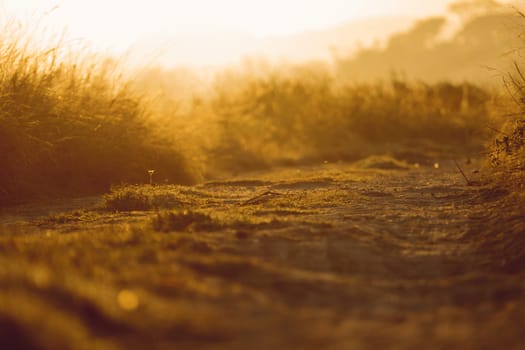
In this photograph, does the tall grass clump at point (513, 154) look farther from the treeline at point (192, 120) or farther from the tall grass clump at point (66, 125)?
the tall grass clump at point (66, 125)

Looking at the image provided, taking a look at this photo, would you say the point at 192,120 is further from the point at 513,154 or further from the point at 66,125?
the point at 513,154

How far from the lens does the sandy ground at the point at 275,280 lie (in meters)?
2.82

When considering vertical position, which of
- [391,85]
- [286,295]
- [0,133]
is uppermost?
[391,85]

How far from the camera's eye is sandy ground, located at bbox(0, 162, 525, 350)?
282 cm

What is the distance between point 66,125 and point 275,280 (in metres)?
6.21

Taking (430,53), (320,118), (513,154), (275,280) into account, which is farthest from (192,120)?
(430,53)

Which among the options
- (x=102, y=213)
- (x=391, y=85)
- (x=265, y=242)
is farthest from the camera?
(x=391, y=85)

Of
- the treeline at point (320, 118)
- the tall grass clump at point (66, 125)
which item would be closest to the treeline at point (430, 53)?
the treeline at point (320, 118)

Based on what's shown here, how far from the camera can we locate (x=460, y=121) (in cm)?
1848

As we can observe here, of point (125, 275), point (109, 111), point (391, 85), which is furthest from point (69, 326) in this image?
point (391, 85)

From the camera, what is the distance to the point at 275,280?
373 cm

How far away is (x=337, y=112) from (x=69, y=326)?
15567 millimetres

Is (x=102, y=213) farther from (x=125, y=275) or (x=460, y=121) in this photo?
(x=460, y=121)

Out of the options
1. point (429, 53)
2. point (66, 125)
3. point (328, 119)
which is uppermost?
point (429, 53)
